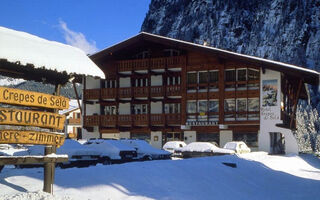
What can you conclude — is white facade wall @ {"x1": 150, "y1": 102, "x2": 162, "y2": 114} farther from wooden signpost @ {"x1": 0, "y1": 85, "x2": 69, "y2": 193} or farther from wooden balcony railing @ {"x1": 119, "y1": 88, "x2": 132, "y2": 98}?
wooden signpost @ {"x1": 0, "y1": 85, "x2": 69, "y2": 193}

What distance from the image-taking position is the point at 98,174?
1188cm

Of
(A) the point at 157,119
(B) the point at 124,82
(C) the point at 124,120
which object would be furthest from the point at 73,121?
(A) the point at 157,119

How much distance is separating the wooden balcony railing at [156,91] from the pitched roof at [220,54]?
4.29 m

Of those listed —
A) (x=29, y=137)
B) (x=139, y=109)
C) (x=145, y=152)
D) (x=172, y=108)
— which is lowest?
(x=145, y=152)

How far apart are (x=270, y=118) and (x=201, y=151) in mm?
8131

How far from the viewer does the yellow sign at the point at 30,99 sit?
822 cm

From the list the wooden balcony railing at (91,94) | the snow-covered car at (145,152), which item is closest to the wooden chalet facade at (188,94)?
the wooden balcony railing at (91,94)

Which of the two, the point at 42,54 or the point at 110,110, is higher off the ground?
the point at 42,54

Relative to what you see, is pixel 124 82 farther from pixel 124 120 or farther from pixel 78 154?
pixel 78 154

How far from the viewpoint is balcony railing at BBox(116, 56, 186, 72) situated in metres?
37.4

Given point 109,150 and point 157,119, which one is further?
point 157,119

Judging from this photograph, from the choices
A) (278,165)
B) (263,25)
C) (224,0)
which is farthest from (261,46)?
(278,165)

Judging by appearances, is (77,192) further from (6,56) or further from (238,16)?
(238,16)

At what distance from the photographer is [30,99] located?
28.5ft
